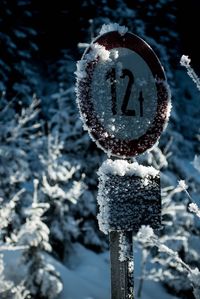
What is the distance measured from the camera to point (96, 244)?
13.8m

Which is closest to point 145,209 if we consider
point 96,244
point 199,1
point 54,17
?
point 96,244

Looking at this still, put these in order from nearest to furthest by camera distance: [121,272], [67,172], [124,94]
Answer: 1. [121,272]
2. [124,94]
3. [67,172]

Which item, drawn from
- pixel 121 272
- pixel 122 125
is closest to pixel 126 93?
pixel 122 125

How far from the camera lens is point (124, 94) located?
7.91 feet

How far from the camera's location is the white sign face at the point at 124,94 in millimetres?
2365

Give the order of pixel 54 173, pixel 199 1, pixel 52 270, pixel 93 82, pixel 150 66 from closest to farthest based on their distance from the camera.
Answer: pixel 93 82 → pixel 150 66 → pixel 52 270 → pixel 54 173 → pixel 199 1

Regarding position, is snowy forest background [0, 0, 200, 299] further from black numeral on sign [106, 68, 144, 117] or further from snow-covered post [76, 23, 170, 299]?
black numeral on sign [106, 68, 144, 117]

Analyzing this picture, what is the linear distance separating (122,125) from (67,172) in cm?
823

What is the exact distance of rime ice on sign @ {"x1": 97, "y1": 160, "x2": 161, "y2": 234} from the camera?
233 centimetres

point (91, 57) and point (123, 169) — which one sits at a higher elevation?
point (91, 57)

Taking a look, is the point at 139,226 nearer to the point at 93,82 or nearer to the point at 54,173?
the point at 93,82

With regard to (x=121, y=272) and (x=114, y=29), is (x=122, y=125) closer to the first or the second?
(x=114, y=29)

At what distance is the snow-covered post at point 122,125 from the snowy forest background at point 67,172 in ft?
0.76

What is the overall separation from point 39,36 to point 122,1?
630cm
